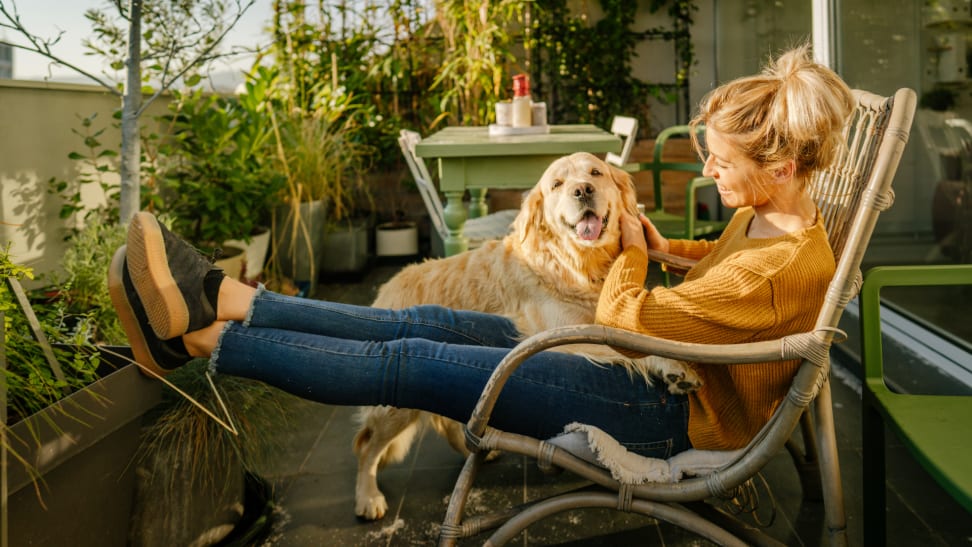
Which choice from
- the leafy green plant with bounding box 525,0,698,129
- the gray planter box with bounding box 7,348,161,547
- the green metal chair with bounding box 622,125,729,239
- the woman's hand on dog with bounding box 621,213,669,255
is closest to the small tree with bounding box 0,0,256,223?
the gray planter box with bounding box 7,348,161,547

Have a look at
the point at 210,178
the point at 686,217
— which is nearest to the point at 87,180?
the point at 210,178

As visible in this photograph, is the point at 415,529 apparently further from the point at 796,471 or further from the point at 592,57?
the point at 592,57

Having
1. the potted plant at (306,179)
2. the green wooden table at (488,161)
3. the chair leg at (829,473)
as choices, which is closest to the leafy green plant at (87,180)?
the potted plant at (306,179)

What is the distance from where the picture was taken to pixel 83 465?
147 cm

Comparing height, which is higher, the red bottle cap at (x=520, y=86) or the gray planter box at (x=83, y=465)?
the red bottle cap at (x=520, y=86)

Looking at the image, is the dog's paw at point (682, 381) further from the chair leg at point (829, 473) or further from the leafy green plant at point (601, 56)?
the leafy green plant at point (601, 56)

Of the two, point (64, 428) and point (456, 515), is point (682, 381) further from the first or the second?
point (64, 428)

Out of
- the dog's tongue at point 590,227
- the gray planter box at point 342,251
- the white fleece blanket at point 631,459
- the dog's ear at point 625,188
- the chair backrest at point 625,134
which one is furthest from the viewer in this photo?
the gray planter box at point 342,251

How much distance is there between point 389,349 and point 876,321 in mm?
1067

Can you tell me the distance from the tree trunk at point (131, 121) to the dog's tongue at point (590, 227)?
140 cm

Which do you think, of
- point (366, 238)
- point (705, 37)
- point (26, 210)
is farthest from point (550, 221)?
point (705, 37)

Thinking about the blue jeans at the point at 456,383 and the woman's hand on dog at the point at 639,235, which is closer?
the blue jeans at the point at 456,383

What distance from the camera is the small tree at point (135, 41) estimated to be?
229 cm

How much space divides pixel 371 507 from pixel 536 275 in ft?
2.62
